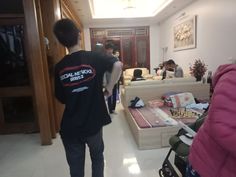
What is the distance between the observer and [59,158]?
249cm

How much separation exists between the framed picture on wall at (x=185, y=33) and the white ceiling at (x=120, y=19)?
0.44 meters

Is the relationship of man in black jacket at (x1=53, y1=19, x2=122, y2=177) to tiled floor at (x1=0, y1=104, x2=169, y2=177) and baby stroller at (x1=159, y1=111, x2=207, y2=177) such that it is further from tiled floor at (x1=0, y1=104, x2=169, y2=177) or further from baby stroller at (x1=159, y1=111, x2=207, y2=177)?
tiled floor at (x1=0, y1=104, x2=169, y2=177)

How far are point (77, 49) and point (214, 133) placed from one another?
0.95 m

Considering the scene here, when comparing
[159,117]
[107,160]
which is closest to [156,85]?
[159,117]

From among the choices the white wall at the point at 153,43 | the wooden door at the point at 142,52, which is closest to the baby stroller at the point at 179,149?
the wooden door at the point at 142,52

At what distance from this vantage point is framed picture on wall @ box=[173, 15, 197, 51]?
5461 mm

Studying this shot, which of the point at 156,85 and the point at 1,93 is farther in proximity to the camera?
the point at 156,85

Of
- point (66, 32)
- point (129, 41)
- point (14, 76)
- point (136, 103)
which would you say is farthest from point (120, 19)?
point (66, 32)

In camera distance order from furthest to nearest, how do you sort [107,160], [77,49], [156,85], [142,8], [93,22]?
[93,22], [142,8], [156,85], [107,160], [77,49]

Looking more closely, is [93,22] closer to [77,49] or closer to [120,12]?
[120,12]

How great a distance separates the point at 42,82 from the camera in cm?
277

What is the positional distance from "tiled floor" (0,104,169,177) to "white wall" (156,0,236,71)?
2.67 m

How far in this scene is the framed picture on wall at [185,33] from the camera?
546cm

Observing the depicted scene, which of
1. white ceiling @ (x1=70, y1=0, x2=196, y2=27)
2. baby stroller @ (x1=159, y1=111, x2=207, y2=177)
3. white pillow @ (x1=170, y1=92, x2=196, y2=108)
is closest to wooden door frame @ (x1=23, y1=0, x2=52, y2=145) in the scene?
baby stroller @ (x1=159, y1=111, x2=207, y2=177)
